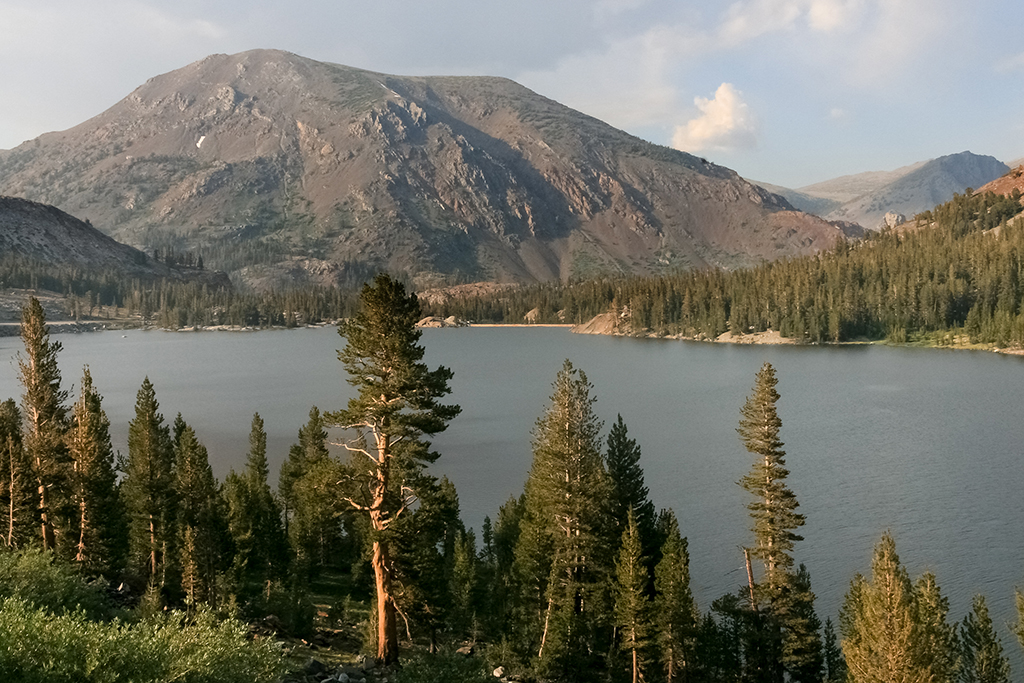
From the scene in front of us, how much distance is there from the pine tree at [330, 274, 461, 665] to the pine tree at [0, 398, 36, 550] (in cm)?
2294

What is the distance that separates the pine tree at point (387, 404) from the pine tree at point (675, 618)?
14138 millimetres

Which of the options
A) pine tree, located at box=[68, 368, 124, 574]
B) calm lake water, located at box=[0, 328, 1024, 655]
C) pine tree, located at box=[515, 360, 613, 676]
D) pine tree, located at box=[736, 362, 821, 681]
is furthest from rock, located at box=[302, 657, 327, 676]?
calm lake water, located at box=[0, 328, 1024, 655]

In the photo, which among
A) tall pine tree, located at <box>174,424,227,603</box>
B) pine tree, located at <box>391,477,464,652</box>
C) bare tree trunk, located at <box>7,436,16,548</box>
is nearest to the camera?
pine tree, located at <box>391,477,464,652</box>

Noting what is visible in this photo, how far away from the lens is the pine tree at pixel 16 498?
4467 centimetres

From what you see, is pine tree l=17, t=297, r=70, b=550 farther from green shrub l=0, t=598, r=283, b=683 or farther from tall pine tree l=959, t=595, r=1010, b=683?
tall pine tree l=959, t=595, r=1010, b=683

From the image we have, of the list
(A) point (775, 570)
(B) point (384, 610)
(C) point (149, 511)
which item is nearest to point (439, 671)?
(B) point (384, 610)

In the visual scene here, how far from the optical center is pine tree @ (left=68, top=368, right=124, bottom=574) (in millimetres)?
46344

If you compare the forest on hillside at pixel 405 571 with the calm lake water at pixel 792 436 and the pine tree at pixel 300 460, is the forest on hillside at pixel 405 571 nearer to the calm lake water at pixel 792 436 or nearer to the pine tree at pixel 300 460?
the pine tree at pixel 300 460

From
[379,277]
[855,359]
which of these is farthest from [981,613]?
[855,359]

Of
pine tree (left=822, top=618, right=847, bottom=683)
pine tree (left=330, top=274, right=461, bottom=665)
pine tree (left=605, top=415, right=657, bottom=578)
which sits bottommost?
pine tree (left=822, top=618, right=847, bottom=683)

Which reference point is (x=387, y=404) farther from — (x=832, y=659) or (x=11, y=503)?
(x=832, y=659)

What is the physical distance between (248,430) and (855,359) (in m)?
136

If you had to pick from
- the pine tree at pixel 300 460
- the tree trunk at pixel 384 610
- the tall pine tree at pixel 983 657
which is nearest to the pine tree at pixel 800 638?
the tall pine tree at pixel 983 657

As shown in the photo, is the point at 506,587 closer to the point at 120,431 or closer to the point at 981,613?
the point at 981,613
